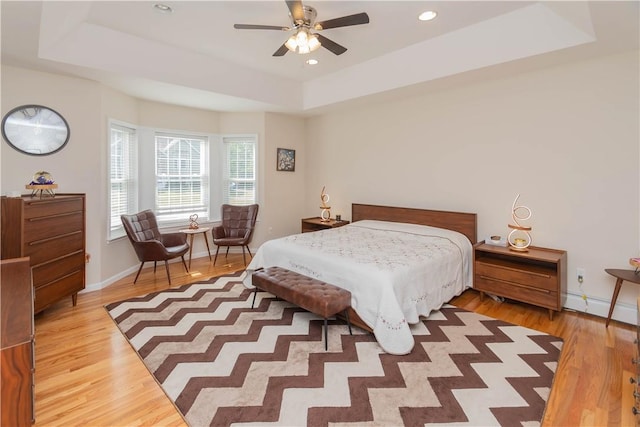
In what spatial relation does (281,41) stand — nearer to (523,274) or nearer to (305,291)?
(305,291)

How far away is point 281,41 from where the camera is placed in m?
3.69

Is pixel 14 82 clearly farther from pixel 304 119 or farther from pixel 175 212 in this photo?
pixel 304 119

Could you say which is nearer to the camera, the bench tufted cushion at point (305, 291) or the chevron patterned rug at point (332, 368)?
the chevron patterned rug at point (332, 368)

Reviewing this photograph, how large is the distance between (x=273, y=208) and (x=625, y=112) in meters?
4.89

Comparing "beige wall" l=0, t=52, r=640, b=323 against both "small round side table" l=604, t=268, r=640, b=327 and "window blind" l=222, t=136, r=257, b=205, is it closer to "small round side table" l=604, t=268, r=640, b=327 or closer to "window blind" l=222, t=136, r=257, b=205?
"small round side table" l=604, t=268, r=640, b=327

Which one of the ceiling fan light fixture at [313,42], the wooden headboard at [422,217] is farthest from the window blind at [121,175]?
the wooden headboard at [422,217]

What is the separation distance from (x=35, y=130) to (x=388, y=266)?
4027mm

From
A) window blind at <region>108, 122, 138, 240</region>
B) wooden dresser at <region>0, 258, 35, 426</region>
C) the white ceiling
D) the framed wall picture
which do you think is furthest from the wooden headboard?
wooden dresser at <region>0, 258, 35, 426</region>

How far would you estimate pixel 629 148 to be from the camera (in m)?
3.02

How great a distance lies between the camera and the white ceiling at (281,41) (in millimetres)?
2754

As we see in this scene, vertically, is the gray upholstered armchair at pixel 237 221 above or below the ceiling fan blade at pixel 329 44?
below

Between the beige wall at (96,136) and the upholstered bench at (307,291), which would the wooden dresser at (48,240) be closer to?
the beige wall at (96,136)

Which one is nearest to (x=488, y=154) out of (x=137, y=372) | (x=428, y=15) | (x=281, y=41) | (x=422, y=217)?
(x=422, y=217)

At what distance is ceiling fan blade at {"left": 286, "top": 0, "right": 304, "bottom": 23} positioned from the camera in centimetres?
235
